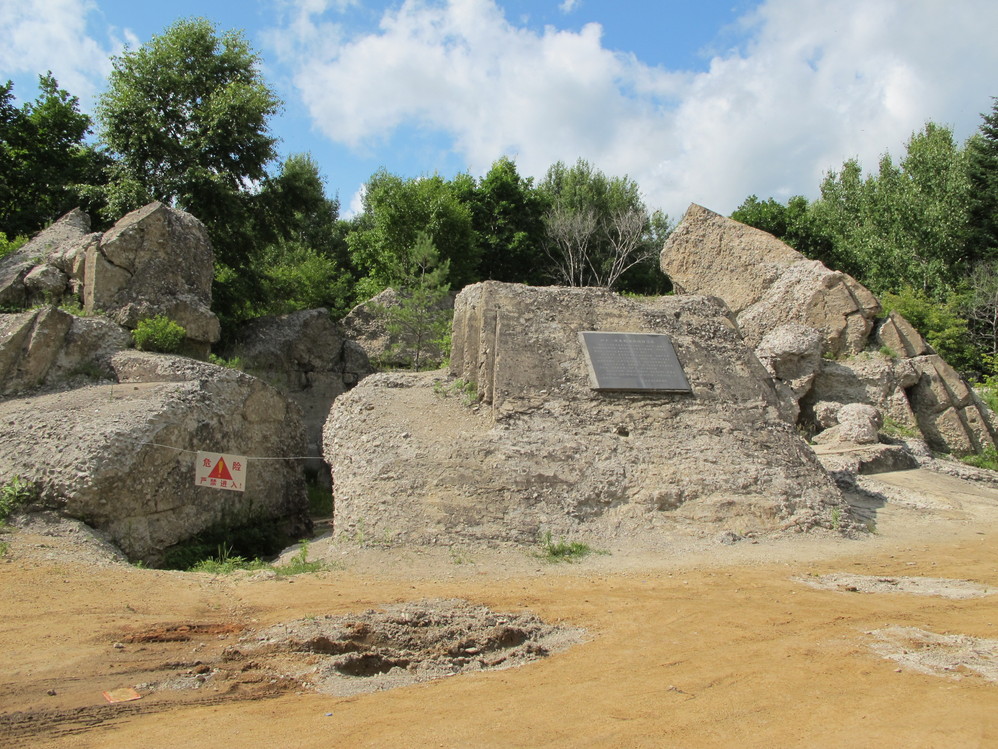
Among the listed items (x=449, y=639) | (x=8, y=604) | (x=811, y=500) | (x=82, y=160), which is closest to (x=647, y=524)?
(x=811, y=500)

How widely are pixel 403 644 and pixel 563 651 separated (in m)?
1.04

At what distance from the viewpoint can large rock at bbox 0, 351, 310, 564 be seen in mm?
7875

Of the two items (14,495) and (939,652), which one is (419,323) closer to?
(14,495)

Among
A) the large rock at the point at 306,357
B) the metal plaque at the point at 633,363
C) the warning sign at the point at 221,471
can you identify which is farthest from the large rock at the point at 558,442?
the large rock at the point at 306,357

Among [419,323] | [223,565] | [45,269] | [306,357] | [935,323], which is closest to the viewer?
[223,565]

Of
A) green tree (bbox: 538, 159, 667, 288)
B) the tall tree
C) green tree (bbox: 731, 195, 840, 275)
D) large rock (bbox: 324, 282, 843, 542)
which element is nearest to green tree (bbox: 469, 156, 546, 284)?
green tree (bbox: 538, 159, 667, 288)

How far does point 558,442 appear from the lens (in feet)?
28.7

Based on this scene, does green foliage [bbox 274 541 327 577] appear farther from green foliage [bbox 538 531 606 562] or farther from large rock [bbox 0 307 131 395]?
large rock [bbox 0 307 131 395]

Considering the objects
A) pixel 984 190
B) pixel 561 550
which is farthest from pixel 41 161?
pixel 984 190

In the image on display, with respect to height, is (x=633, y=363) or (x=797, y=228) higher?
(x=797, y=228)

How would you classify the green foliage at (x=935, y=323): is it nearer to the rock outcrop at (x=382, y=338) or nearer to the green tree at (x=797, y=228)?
the green tree at (x=797, y=228)

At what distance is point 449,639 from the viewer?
4992 millimetres

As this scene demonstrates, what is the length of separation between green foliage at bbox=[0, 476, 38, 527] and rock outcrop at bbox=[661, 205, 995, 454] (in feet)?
38.7

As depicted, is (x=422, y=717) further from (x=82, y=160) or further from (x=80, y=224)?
(x=82, y=160)
